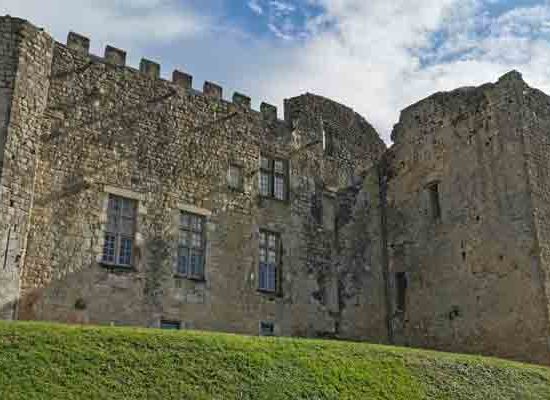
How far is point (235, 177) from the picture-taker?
64.6 ft

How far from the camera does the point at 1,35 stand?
15852 millimetres

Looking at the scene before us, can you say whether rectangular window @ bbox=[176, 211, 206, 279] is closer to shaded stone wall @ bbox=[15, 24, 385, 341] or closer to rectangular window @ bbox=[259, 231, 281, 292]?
shaded stone wall @ bbox=[15, 24, 385, 341]

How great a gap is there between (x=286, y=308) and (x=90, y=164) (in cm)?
672

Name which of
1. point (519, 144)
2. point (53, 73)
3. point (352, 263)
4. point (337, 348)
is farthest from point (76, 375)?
point (519, 144)

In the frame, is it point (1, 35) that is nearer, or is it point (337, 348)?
point (337, 348)

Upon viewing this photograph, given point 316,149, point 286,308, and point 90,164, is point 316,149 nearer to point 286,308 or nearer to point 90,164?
point 286,308

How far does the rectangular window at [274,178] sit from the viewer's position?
20422 mm

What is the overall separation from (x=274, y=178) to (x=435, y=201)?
503cm

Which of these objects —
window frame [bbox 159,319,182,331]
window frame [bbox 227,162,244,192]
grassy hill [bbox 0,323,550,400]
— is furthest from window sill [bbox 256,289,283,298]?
grassy hill [bbox 0,323,550,400]

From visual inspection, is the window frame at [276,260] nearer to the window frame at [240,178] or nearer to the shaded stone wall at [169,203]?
the shaded stone wall at [169,203]

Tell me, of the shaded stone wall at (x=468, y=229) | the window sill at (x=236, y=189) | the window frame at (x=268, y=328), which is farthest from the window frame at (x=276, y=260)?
the shaded stone wall at (x=468, y=229)

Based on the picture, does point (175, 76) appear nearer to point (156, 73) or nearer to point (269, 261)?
point (156, 73)

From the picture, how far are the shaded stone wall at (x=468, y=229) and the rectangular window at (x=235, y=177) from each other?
18.2 ft

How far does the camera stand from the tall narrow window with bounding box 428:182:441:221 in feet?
68.8
